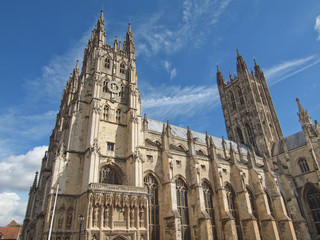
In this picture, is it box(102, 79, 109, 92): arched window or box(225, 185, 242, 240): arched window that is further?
box(225, 185, 242, 240): arched window

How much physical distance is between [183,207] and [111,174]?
916cm

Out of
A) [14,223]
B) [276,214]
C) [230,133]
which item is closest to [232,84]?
[230,133]

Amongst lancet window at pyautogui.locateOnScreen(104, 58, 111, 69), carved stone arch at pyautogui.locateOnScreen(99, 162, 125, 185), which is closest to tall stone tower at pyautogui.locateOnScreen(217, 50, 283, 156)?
carved stone arch at pyautogui.locateOnScreen(99, 162, 125, 185)

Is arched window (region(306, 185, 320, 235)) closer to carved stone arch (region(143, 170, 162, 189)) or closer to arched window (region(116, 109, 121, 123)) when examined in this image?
carved stone arch (region(143, 170, 162, 189))

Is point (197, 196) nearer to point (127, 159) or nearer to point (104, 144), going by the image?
point (127, 159)

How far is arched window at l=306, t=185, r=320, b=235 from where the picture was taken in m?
37.8

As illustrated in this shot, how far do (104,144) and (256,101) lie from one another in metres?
43.6

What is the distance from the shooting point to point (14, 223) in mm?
76062

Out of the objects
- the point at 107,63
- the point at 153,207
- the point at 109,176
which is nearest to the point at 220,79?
the point at 107,63

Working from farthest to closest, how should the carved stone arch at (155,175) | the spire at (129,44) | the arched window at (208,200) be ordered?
1. the spire at (129,44)
2. the arched window at (208,200)
3. the carved stone arch at (155,175)

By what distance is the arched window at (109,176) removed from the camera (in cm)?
→ 2468

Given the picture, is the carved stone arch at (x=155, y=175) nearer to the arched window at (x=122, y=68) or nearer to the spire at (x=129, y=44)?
the arched window at (x=122, y=68)

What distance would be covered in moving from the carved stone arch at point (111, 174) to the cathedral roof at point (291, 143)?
3669 centimetres

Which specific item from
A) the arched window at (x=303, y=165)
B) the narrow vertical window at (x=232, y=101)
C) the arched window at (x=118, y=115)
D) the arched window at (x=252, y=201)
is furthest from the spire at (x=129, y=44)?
the arched window at (x=303, y=165)
